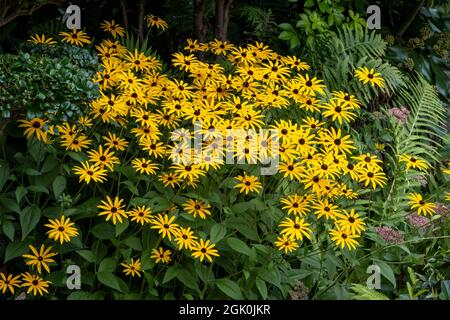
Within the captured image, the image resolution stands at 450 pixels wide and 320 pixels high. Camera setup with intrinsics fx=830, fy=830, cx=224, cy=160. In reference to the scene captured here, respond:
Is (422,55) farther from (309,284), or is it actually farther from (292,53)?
(309,284)

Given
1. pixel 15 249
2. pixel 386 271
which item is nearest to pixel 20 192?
pixel 15 249

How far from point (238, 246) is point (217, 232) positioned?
4.4 inches

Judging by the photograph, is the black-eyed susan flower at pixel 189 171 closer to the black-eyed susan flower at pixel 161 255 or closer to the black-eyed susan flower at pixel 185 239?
the black-eyed susan flower at pixel 185 239

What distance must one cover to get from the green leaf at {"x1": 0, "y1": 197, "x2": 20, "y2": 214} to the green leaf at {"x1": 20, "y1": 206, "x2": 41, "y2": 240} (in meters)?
0.03

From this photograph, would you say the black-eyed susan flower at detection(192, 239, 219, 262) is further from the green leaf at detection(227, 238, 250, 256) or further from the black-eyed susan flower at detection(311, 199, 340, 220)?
the black-eyed susan flower at detection(311, 199, 340, 220)

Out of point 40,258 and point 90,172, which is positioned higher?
point 90,172

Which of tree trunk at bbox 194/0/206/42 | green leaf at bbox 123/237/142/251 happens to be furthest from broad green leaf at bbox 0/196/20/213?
tree trunk at bbox 194/0/206/42

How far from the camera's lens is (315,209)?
3939mm

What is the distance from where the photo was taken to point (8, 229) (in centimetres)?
360

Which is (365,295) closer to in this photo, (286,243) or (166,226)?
(286,243)

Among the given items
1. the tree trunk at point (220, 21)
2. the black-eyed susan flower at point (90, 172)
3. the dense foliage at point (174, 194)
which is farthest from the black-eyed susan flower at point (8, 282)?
the tree trunk at point (220, 21)

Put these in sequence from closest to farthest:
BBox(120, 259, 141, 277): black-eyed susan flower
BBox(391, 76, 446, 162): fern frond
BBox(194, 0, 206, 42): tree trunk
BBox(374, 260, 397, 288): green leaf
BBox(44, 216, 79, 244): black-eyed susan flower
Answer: BBox(44, 216, 79, 244): black-eyed susan flower
BBox(120, 259, 141, 277): black-eyed susan flower
BBox(374, 260, 397, 288): green leaf
BBox(391, 76, 446, 162): fern frond
BBox(194, 0, 206, 42): tree trunk

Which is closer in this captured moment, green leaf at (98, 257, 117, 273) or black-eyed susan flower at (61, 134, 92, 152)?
green leaf at (98, 257, 117, 273)

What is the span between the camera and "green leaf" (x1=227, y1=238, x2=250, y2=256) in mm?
3506
